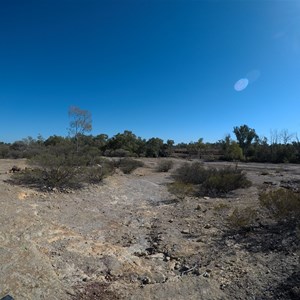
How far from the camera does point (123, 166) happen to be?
24.0 meters

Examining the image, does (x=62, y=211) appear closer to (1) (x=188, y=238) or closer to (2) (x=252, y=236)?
(1) (x=188, y=238)

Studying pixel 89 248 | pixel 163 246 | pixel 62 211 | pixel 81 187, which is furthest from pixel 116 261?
pixel 81 187

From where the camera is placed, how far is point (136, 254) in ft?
22.0

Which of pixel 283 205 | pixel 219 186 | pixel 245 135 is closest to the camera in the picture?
pixel 283 205

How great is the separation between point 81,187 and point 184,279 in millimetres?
9981

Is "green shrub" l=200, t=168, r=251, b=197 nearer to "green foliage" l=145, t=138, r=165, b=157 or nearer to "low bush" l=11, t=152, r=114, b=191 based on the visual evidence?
"low bush" l=11, t=152, r=114, b=191

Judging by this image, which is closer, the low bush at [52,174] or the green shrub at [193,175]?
the low bush at [52,174]

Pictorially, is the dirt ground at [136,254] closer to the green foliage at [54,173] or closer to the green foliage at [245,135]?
the green foliage at [54,173]

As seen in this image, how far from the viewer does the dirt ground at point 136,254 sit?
4.75 meters

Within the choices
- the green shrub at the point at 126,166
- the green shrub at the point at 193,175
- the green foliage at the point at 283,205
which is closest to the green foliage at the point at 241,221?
the green foliage at the point at 283,205

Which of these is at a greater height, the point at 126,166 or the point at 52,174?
the point at 126,166

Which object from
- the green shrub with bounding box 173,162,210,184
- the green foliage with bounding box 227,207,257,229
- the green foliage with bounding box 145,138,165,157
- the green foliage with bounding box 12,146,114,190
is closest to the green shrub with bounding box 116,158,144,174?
the green shrub with bounding box 173,162,210,184

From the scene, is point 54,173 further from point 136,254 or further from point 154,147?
point 154,147

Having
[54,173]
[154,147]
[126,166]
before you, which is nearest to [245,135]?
[154,147]
